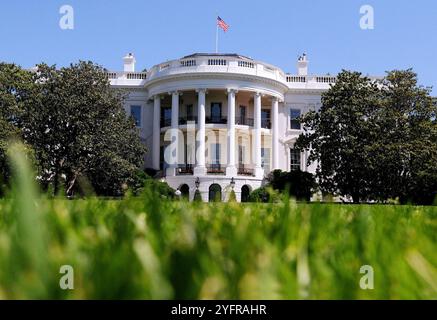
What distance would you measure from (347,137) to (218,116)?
17.8 metres

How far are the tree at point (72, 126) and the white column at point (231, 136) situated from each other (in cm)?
1279

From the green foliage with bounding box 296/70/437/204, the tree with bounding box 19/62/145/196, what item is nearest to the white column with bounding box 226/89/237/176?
the green foliage with bounding box 296/70/437/204

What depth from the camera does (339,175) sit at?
116 feet

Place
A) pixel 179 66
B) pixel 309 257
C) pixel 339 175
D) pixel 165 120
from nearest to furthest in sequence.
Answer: pixel 309 257
pixel 339 175
pixel 179 66
pixel 165 120

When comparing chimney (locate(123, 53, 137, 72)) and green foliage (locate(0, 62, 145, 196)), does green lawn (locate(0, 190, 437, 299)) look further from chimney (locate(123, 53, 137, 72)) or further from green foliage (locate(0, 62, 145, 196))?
chimney (locate(123, 53, 137, 72))

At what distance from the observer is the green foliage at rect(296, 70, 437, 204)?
33688 millimetres

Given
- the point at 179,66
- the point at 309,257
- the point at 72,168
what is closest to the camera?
the point at 309,257

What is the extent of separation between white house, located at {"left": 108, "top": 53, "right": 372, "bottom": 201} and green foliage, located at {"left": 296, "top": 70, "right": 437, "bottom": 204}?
10640 millimetres

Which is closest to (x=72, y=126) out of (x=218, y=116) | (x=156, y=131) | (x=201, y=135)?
(x=201, y=135)

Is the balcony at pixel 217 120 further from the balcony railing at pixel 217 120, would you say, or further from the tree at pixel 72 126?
the tree at pixel 72 126
